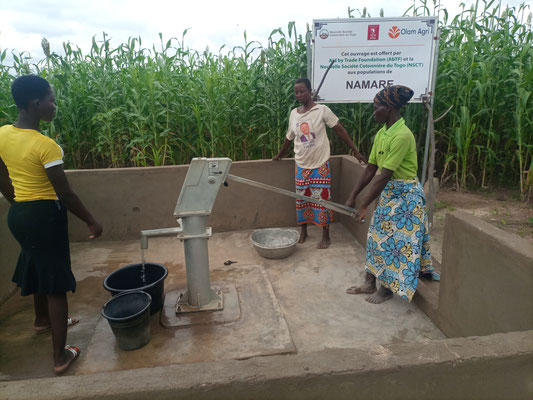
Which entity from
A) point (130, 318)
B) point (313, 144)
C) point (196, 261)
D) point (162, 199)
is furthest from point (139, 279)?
point (313, 144)

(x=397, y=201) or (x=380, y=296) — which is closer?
(x=397, y=201)

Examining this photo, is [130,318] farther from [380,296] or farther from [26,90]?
[380,296]

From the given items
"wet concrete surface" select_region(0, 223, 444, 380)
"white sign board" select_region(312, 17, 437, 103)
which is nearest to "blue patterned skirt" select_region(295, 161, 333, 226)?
"wet concrete surface" select_region(0, 223, 444, 380)

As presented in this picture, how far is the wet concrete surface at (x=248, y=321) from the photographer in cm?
229

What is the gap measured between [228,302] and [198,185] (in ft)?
3.26

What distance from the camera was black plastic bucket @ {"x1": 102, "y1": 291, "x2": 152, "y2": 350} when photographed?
7.24ft

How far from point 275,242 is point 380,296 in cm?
132

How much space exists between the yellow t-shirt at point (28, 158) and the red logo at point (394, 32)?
3179 millimetres

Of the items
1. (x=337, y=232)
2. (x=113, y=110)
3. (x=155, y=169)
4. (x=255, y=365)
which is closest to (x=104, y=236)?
(x=155, y=169)

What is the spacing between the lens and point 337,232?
4.25 m

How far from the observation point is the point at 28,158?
6.40 ft

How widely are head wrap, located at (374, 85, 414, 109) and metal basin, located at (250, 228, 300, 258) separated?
1645mm

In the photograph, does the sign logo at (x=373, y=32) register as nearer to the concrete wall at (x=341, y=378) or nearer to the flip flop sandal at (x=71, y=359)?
the concrete wall at (x=341, y=378)

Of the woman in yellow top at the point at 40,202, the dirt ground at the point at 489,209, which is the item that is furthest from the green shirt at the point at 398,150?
the woman in yellow top at the point at 40,202
